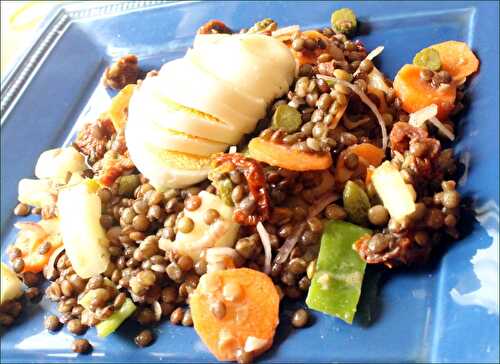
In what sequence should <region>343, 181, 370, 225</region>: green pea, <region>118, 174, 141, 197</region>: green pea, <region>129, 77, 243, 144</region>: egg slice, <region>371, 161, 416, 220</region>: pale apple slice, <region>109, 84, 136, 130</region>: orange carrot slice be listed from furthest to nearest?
<region>109, 84, 136, 130</region>: orange carrot slice < <region>118, 174, 141, 197</region>: green pea < <region>129, 77, 243, 144</region>: egg slice < <region>343, 181, 370, 225</region>: green pea < <region>371, 161, 416, 220</region>: pale apple slice

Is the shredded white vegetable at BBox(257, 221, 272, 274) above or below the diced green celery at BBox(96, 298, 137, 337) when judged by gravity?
above

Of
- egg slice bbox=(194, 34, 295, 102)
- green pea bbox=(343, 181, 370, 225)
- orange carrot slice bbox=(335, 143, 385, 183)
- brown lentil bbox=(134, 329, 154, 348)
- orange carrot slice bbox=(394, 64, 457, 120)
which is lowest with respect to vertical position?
brown lentil bbox=(134, 329, 154, 348)

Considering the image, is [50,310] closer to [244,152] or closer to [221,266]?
[221,266]

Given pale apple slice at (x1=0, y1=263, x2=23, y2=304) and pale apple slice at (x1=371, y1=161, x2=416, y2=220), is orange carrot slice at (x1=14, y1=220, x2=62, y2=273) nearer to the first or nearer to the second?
pale apple slice at (x1=0, y1=263, x2=23, y2=304)

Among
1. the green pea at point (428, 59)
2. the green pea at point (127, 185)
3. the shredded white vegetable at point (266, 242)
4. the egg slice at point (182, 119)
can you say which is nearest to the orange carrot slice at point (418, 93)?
the green pea at point (428, 59)

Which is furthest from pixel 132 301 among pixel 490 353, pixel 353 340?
pixel 490 353

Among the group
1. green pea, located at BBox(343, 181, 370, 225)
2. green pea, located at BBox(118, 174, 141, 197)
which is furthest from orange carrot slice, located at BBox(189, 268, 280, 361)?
green pea, located at BBox(118, 174, 141, 197)
